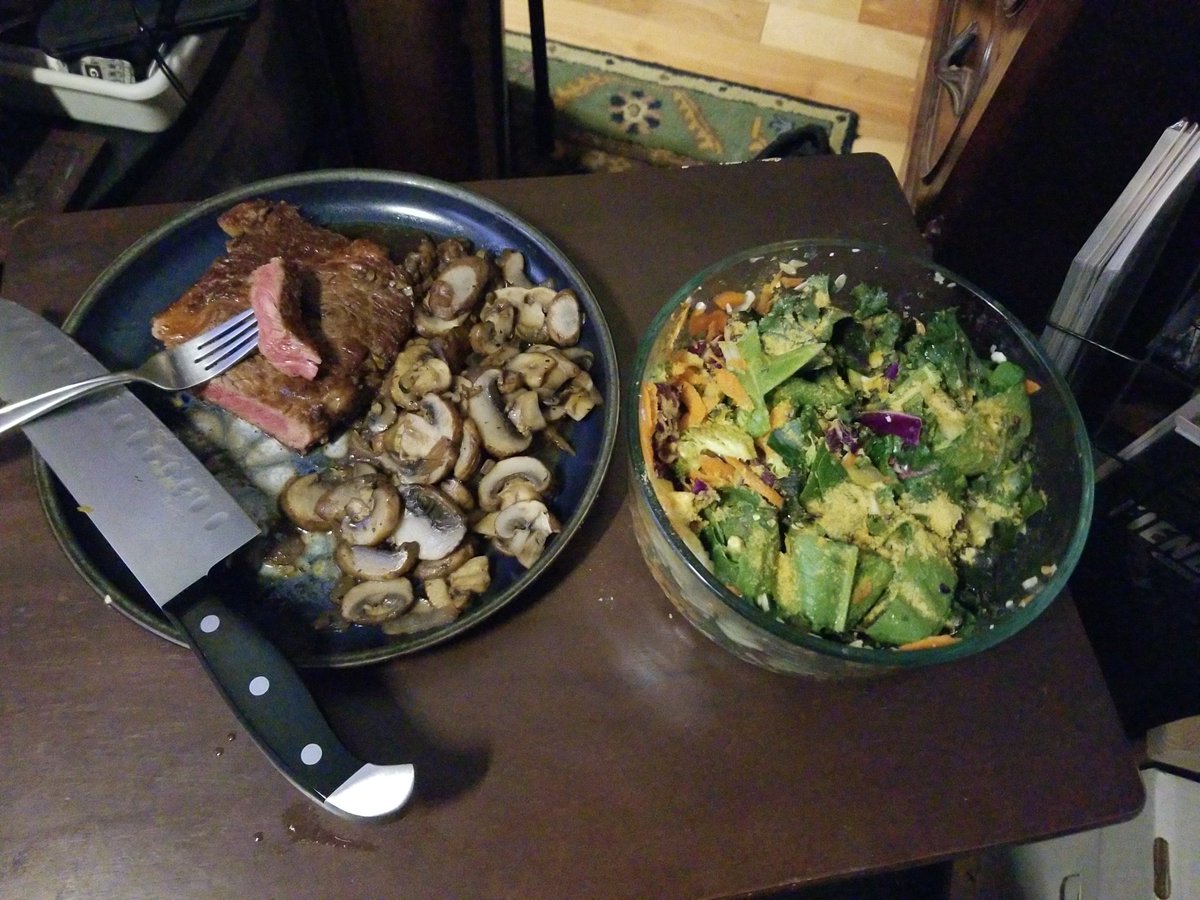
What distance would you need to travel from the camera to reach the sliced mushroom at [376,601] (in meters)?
0.95

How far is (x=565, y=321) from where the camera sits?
1119 mm

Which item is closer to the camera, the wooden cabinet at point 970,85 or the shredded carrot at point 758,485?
the shredded carrot at point 758,485

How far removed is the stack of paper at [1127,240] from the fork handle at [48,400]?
1418mm

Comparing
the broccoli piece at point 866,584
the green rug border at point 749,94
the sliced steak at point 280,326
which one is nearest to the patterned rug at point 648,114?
the green rug border at point 749,94

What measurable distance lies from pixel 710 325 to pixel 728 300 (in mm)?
40

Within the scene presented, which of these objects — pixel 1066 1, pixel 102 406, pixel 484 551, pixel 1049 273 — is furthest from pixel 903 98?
pixel 102 406

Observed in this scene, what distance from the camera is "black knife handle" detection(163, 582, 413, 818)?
77 cm

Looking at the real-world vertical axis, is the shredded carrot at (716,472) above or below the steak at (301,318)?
above

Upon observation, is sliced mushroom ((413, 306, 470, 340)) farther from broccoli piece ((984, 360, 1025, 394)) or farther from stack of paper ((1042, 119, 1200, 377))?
stack of paper ((1042, 119, 1200, 377))

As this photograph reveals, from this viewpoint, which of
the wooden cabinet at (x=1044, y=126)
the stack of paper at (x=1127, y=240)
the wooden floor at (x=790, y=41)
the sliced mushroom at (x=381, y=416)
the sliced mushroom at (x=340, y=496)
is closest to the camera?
the sliced mushroom at (x=340, y=496)

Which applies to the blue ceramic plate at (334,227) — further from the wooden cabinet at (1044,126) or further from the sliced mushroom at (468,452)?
the wooden cabinet at (1044,126)

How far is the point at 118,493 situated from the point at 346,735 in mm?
394

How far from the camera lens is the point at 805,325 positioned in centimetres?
97

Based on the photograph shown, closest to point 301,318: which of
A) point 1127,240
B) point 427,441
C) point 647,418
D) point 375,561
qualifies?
point 427,441
